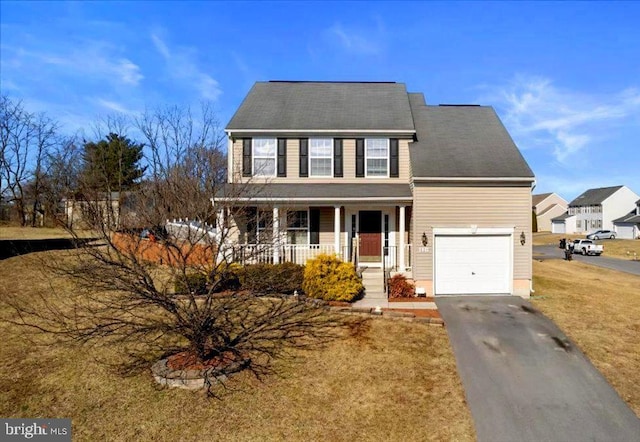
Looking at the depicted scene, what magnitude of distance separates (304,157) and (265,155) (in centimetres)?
162

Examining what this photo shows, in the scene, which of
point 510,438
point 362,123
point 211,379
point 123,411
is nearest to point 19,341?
point 123,411

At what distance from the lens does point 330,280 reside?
38.6ft

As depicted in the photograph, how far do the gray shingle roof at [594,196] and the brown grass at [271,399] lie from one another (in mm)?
73795

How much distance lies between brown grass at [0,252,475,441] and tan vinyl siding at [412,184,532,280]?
5535 mm

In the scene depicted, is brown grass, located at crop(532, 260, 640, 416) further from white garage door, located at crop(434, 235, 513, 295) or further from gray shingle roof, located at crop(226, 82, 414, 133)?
gray shingle roof, located at crop(226, 82, 414, 133)

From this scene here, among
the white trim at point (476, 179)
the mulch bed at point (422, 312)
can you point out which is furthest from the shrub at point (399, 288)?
the white trim at point (476, 179)

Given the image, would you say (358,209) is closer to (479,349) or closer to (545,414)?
(479,349)

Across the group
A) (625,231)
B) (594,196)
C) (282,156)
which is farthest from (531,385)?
(594,196)

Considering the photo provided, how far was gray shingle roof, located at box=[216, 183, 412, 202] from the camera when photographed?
13.8 meters

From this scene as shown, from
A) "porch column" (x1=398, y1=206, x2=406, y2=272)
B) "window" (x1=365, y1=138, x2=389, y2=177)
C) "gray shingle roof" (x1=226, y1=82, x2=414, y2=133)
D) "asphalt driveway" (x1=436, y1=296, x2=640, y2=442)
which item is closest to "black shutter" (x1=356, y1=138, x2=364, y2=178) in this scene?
"window" (x1=365, y1=138, x2=389, y2=177)

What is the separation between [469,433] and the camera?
19.3 feet

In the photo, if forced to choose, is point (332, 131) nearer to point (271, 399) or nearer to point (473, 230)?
point (473, 230)

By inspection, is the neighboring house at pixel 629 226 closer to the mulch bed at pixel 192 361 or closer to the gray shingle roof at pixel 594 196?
the gray shingle roof at pixel 594 196

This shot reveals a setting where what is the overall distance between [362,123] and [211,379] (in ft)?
38.7
